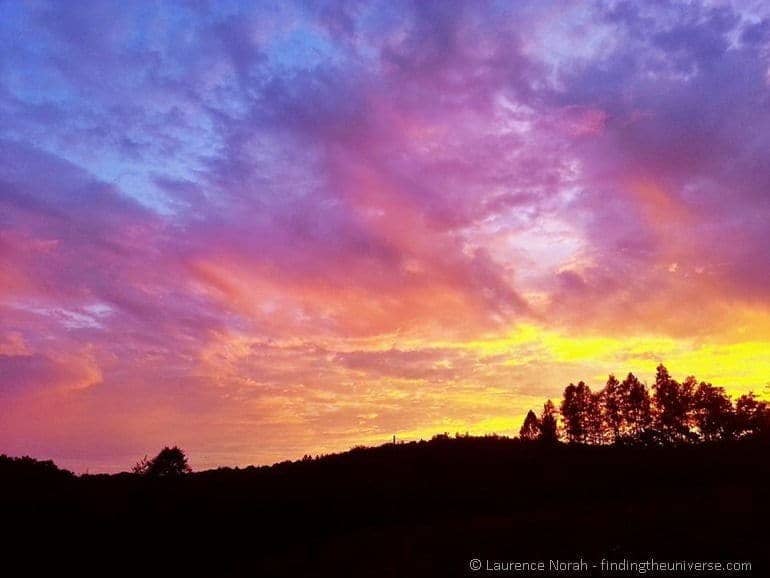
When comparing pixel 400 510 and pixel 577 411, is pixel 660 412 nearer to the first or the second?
pixel 577 411

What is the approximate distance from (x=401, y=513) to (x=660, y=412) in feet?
216

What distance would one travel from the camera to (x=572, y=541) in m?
18.4

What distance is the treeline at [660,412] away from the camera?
3031 inches

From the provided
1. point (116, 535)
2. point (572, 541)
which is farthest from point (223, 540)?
point (572, 541)

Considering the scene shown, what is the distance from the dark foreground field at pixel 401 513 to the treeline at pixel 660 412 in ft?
132

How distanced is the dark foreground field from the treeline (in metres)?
40.3

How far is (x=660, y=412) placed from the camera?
7906 centimetres

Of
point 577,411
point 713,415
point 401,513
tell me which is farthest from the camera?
point 577,411

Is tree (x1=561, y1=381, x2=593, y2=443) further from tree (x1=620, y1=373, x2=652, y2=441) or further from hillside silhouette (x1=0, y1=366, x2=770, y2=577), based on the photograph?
hillside silhouette (x1=0, y1=366, x2=770, y2=577)

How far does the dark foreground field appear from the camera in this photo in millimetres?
18406

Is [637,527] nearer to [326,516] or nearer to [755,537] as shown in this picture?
[755,537]

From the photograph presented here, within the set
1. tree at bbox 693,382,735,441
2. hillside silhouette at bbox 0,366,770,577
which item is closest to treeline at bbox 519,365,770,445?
tree at bbox 693,382,735,441

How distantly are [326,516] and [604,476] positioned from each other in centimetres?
1711

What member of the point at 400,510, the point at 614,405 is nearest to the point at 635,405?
the point at 614,405
